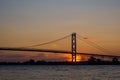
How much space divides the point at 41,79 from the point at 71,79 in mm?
2930

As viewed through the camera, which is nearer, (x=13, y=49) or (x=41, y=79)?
(x=41, y=79)

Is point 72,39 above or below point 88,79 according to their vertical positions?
above

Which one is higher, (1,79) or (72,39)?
(72,39)

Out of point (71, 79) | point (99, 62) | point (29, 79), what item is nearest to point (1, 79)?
point (29, 79)

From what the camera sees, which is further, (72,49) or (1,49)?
(72,49)

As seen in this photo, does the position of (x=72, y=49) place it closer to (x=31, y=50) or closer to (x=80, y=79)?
(x=31, y=50)

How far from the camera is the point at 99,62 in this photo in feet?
339

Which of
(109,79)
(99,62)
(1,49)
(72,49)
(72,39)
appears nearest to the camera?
(109,79)

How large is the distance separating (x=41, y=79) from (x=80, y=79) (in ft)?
12.6

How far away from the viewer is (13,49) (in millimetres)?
70000

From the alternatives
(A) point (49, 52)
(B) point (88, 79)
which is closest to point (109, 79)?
(B) point (88, 79)

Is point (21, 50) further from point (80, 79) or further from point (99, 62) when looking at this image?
point (99, 62)

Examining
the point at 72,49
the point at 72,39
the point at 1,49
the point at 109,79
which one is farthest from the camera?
the point at 72,39

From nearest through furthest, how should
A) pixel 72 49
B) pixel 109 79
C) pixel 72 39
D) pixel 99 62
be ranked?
pixel 109 79 < pixel 72 49 < pixel 72 39 < pixel 99 62
